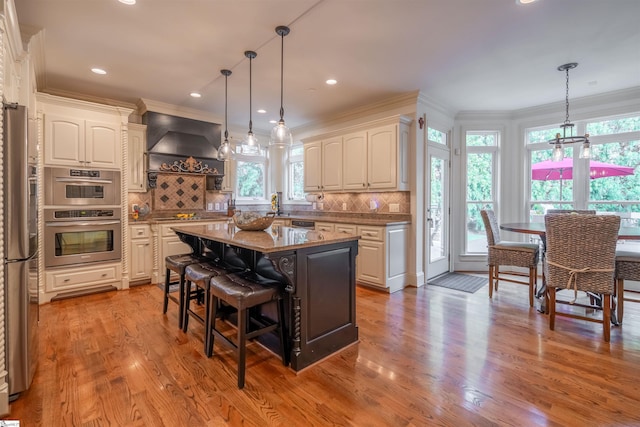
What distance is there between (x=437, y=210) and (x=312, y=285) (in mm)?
3152

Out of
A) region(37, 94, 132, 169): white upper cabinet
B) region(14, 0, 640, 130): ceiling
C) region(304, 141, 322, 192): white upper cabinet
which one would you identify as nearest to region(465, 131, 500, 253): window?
region(14, 0, 640, 130): ceiling

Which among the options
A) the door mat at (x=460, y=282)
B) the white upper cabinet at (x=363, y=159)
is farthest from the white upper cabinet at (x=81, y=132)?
the door mat at (x=460, y=282)

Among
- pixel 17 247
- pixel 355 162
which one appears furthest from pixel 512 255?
pixel 17 247

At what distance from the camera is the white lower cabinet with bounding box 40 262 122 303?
3.67 metres

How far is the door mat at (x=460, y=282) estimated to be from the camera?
13.9ft

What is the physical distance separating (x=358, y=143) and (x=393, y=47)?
1694mm

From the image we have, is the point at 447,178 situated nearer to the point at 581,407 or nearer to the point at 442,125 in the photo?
the point at 442,125

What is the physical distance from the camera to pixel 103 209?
157 inches

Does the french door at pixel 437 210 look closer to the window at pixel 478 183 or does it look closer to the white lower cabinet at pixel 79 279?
the window at pixel 478 183

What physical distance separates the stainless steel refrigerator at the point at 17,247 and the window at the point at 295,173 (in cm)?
446

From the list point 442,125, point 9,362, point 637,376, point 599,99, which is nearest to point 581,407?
point 637,376

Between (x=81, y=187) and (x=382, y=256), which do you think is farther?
(x=382, y=256)

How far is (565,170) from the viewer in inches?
184

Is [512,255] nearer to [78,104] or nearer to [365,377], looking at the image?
[365,377]
